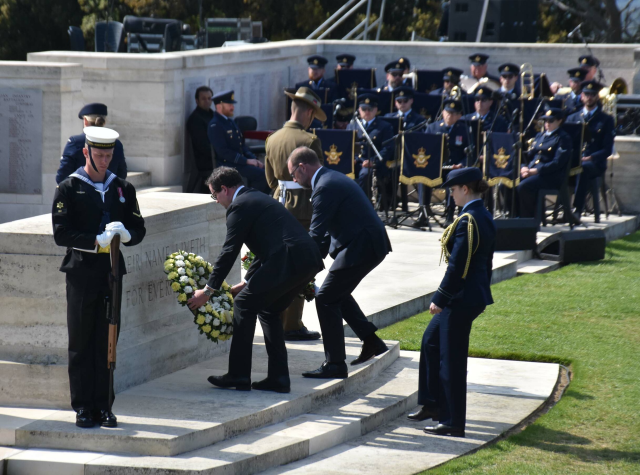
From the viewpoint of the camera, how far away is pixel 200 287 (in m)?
7.48

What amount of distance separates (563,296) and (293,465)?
5698 millimetres

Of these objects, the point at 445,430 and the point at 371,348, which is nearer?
the point at 445,430

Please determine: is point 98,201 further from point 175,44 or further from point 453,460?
point 175,44

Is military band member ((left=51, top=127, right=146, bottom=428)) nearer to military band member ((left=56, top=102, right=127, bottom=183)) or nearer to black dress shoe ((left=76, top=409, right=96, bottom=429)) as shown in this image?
black dress shoe ((left=76, top=409, right=96, bottom=429))

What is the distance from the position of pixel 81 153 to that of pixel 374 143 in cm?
671

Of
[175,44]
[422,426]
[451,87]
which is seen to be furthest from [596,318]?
[175,44]

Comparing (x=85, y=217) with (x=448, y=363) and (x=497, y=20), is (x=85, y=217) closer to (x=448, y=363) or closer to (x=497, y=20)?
(x=448, y=363)

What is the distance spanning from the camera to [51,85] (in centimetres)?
1308

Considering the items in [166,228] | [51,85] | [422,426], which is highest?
[51,85]

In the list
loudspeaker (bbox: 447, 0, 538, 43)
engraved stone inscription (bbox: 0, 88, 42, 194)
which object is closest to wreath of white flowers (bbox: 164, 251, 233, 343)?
engraved stone inscription (bbox: 0, 88, 42, 194)

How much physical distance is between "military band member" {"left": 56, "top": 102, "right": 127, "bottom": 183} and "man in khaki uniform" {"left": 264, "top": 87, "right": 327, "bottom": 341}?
1.34 metres

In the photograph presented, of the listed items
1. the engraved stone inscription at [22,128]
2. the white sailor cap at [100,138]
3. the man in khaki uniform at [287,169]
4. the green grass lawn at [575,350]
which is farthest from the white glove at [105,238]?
the engraved stone inscription at [22,128]

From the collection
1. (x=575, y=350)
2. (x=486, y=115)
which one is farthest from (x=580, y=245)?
(x=575, y=350)

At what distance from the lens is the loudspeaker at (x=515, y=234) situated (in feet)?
43.9
